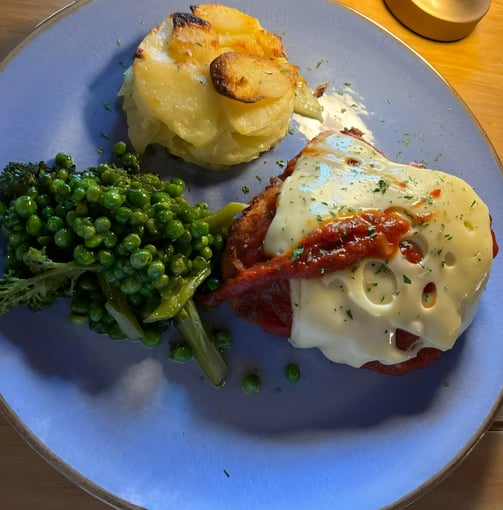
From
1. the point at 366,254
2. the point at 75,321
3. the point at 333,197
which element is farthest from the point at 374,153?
the point at 75,321

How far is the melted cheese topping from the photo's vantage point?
7.81 feet

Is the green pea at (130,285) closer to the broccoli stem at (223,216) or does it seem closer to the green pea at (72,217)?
the green pea at (72,217)

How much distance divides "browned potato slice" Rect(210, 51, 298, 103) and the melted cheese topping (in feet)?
1.73

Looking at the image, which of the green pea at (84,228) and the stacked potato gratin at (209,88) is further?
the stacked potato gratin at (209,88)

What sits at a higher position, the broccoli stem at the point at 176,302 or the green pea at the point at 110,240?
the green pea at the point at 110,240

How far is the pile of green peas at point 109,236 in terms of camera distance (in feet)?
7.53

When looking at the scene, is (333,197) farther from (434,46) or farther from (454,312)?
(434,46)

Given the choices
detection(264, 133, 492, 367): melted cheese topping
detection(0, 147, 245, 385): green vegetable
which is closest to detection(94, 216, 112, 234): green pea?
detection(0, 147, 245, 385): green vegetable

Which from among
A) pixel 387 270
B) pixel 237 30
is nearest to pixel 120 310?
pixel 387 270

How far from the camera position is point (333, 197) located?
2.49 metres

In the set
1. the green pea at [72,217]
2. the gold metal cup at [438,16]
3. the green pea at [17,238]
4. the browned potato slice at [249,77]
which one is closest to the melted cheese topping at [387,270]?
the browned potato slice at [249,77]

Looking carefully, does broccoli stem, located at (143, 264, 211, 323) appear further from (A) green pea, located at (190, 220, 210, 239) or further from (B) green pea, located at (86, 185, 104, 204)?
(B) green pea, located at (86, 185, 104, 204)

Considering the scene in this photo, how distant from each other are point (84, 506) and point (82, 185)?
4.65 ft

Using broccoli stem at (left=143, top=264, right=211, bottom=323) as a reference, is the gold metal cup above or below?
above
